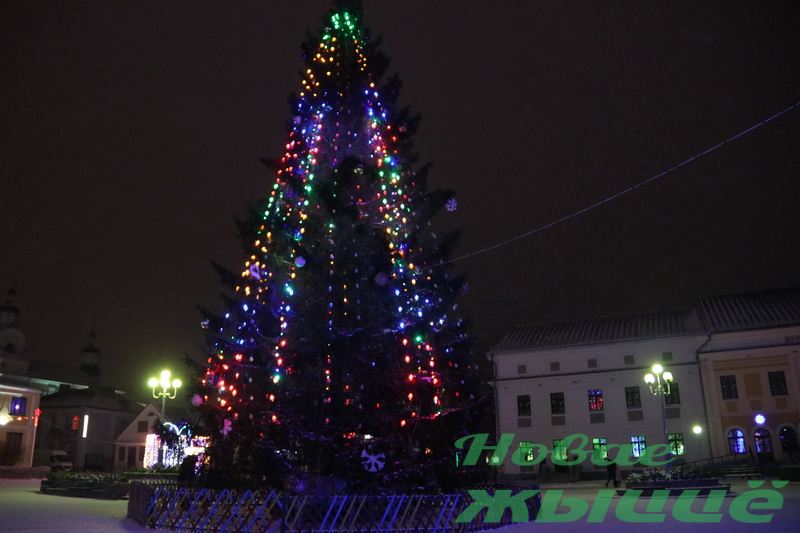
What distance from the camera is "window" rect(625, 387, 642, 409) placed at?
40.9 metres

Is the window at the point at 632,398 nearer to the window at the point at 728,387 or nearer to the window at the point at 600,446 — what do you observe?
the window at the point at 600,446

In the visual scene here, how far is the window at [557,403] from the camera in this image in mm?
43125

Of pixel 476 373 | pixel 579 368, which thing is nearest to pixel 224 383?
pixel 476 373

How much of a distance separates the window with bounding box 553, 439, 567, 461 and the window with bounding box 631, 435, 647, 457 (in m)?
4.44

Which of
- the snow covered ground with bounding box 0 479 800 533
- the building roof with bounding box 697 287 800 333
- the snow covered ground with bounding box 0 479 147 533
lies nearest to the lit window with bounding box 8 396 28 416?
the snow covered ground with bounding box 0 479 147 533

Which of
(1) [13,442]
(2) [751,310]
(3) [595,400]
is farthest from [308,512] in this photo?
(1) [13,442]

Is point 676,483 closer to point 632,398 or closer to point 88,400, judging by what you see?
point 632,398

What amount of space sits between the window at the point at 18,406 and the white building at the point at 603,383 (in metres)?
39.7

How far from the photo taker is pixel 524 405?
146 feet

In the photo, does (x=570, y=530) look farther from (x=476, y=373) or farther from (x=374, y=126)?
(x=374, y=126)

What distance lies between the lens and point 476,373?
17781 mm

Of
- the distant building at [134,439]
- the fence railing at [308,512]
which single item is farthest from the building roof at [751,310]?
the distant building at [134,439]

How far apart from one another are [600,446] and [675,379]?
655 cm

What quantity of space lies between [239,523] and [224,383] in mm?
3559
